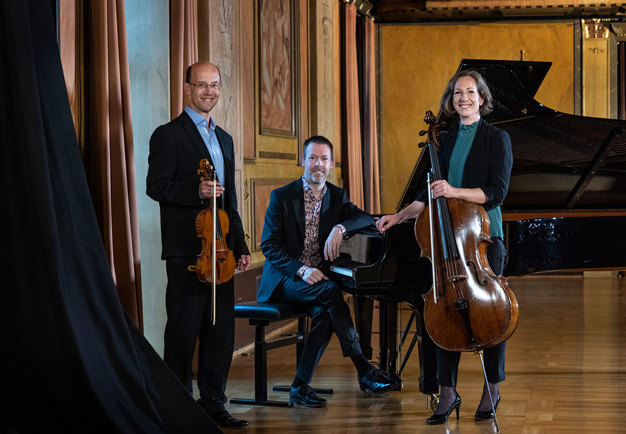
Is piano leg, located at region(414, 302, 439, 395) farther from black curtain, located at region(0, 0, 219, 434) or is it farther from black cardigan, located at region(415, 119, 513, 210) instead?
black curtain, located at region(0, 0, 219, 434)

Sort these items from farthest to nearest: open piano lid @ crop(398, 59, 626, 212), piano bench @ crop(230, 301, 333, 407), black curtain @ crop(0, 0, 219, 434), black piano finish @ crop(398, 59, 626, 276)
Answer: open piano lid @ crop(398, 59, 626, 212), black piano finish @ crop(398, 59, 626, 276), piano bench @ crop(230, 301, 333, 407), black curtain @ crop(0, 0, 219, 434)

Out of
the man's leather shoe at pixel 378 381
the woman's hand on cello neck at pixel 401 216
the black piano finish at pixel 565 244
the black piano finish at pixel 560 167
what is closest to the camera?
the woman's hand on cello neck at pixel 401 216

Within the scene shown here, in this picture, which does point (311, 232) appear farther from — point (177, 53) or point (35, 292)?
point (35, 292)

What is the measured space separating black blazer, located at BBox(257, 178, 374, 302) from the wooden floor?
0.59 meters

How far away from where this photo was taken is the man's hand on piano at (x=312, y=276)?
3795 mm

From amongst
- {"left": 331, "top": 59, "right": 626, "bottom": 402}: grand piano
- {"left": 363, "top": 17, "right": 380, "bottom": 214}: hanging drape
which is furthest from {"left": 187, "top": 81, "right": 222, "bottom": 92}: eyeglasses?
{"left": 363, "top": 17, "right": 380, "bottom": 214}: hanging drape

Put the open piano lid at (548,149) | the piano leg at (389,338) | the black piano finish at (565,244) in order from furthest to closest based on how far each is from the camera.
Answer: the open piano lid at (548,149) < the black piano finish at (565,244) < the piano leg at (389,338)

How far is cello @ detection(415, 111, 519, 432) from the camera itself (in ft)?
10.3

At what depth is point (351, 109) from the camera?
8.40 m

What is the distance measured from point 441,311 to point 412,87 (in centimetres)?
696

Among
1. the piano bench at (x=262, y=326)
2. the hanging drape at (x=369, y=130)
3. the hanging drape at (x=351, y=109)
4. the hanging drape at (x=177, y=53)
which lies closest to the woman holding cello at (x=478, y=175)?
the piano bench at (x=262, y=326)

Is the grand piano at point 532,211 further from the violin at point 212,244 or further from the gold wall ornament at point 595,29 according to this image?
the gold wall ornament at point 595,29

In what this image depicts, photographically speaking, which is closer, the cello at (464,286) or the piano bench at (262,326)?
the cello at (464,286)

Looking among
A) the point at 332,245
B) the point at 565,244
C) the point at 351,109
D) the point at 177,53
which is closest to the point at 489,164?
the point at 332,245
